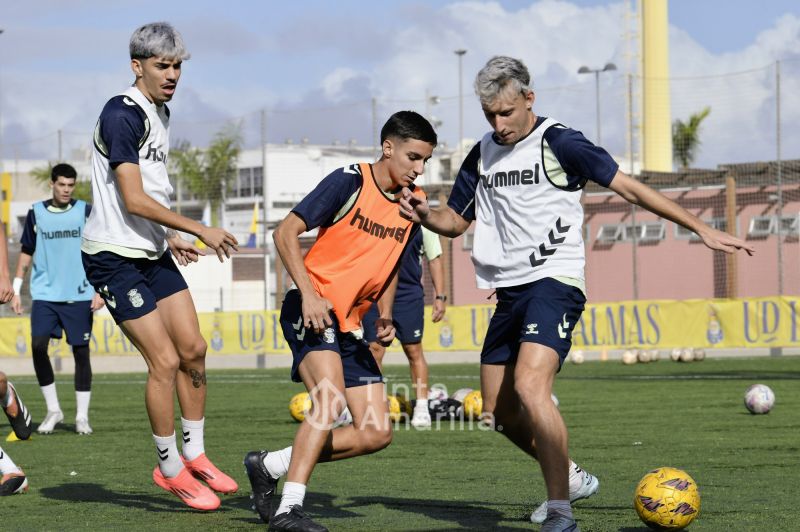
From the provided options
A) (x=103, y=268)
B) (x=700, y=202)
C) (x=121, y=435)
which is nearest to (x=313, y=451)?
(x=103, y=268)

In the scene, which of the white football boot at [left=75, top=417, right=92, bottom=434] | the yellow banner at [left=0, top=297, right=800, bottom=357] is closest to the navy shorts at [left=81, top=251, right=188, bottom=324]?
the white football boot at [left=75, top=417, right=92, bottom=434]

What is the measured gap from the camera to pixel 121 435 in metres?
A: 11.8

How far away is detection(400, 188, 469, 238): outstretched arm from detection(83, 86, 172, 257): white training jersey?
1.51m

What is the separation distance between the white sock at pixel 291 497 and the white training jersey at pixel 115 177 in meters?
1.70

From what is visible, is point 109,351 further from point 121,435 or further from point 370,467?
point 370,467

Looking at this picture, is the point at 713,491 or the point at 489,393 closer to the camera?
the point at 489,393

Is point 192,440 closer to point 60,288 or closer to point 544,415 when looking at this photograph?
point 544,415

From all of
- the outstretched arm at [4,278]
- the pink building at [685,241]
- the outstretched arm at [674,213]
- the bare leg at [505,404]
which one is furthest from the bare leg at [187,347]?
the pink building at [685,241]

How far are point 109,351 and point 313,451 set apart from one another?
24.5m

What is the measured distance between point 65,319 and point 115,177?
18.7 feet

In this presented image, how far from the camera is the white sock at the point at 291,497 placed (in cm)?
601

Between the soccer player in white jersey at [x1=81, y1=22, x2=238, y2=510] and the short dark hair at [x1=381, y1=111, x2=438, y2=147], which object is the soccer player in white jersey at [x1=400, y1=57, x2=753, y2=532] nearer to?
the short dark hair at [x1=381, y1=111, x2=438, y2=147]

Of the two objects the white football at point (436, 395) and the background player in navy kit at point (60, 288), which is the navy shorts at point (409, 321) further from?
the background player in navy kit at point (60, 288)

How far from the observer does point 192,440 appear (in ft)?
24.0
